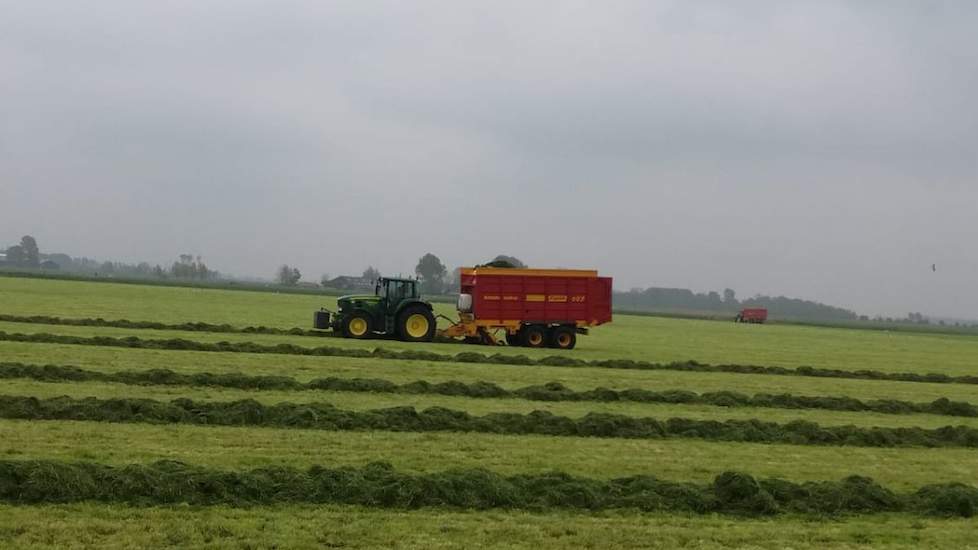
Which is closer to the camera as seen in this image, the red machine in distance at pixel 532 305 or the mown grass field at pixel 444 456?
the mown grass field at pixel 444 456

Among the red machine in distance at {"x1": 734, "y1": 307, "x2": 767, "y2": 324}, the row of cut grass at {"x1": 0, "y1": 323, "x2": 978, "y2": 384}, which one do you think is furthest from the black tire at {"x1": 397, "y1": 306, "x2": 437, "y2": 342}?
the red machine in distance at {"x1": 734, "y1": 307, "x2": 767, "y2": 324}

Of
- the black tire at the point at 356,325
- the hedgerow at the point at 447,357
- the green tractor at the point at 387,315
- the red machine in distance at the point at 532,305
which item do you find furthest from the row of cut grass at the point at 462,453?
the red machine in distance at the point at 532,305

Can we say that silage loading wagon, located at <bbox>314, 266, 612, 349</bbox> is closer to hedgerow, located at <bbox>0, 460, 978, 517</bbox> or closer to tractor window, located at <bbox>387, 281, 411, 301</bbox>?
tractor window, located at <bbox>387, 281, 411, 301</bbox>

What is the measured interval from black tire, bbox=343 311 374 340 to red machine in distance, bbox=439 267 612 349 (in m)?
2.92

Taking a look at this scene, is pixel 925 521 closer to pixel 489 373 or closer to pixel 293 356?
pixel 489 373

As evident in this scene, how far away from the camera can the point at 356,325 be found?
28.8 meters

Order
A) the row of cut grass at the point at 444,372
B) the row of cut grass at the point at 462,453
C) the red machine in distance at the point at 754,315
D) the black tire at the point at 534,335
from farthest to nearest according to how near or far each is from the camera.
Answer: the red machine in distance at the point at 754,315 < the black tire at the point at 534,335 < the row of cut grass at the point at 444,372 < the row of cut grass at the point at 462,453

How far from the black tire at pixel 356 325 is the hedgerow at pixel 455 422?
600 inches

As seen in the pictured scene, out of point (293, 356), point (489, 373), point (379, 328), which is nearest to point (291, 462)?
point (489, 373)

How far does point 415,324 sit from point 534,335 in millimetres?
4429

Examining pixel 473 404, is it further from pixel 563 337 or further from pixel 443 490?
pixel 563 337

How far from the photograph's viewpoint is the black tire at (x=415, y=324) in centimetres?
2870

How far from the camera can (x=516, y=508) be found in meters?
8.55

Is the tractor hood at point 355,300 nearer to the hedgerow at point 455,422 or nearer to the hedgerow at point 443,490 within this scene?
the hedgerow at point 455,422
